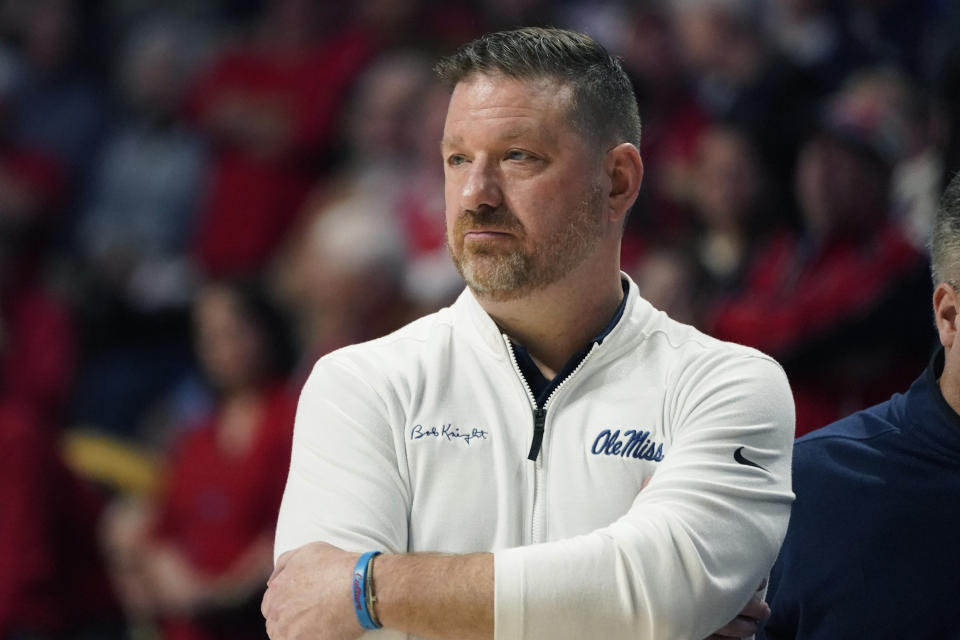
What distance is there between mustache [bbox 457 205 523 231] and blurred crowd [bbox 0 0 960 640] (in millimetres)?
2597

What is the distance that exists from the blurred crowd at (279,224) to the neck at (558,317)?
2.41 metres

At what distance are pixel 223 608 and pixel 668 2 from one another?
120 inches

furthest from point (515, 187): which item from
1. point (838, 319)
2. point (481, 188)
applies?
point (838, 319)

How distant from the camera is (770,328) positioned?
191 inches

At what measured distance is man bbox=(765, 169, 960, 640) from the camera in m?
2.35

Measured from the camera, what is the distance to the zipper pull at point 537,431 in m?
2.15

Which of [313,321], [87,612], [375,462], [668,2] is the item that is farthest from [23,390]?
[375,462]

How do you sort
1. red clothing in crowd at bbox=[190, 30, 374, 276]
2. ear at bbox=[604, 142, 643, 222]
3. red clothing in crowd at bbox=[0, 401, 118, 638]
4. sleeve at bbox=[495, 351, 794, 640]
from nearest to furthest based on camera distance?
sleeve at bbox=[495, 351, 794, 640] → ear at bbox=[604, 142, 643, 222] → red clothing in crowd at bbox=[0, 401, 118, 638] → red clothing in crowd at bbox=[190, 30, 374, 276]

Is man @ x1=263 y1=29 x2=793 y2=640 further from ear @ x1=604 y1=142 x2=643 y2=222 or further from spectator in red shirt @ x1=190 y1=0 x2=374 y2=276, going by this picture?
spectator in red shirt @ x1=190 y1=0 x2=374 y2=276

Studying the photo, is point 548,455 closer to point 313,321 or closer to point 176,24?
point 313,321

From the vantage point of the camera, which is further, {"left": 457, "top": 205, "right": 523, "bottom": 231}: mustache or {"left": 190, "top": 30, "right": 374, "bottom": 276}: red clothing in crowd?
{"left": 190, "top": 30, "right": 374, "bottom": 276}: red clothing in crowd

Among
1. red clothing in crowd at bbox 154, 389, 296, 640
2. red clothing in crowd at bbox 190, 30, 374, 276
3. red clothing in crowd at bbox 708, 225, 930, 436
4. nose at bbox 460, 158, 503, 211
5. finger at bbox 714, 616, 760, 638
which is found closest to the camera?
finger at bbox 714, 616, 760, 638

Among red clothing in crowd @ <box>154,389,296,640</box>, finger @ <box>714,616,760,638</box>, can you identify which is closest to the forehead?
finger @ <box>714,616,760,638</box>

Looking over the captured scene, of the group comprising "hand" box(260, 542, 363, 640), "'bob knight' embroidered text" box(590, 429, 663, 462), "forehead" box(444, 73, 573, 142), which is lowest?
"hand" box(260, 542, 363, 640)
